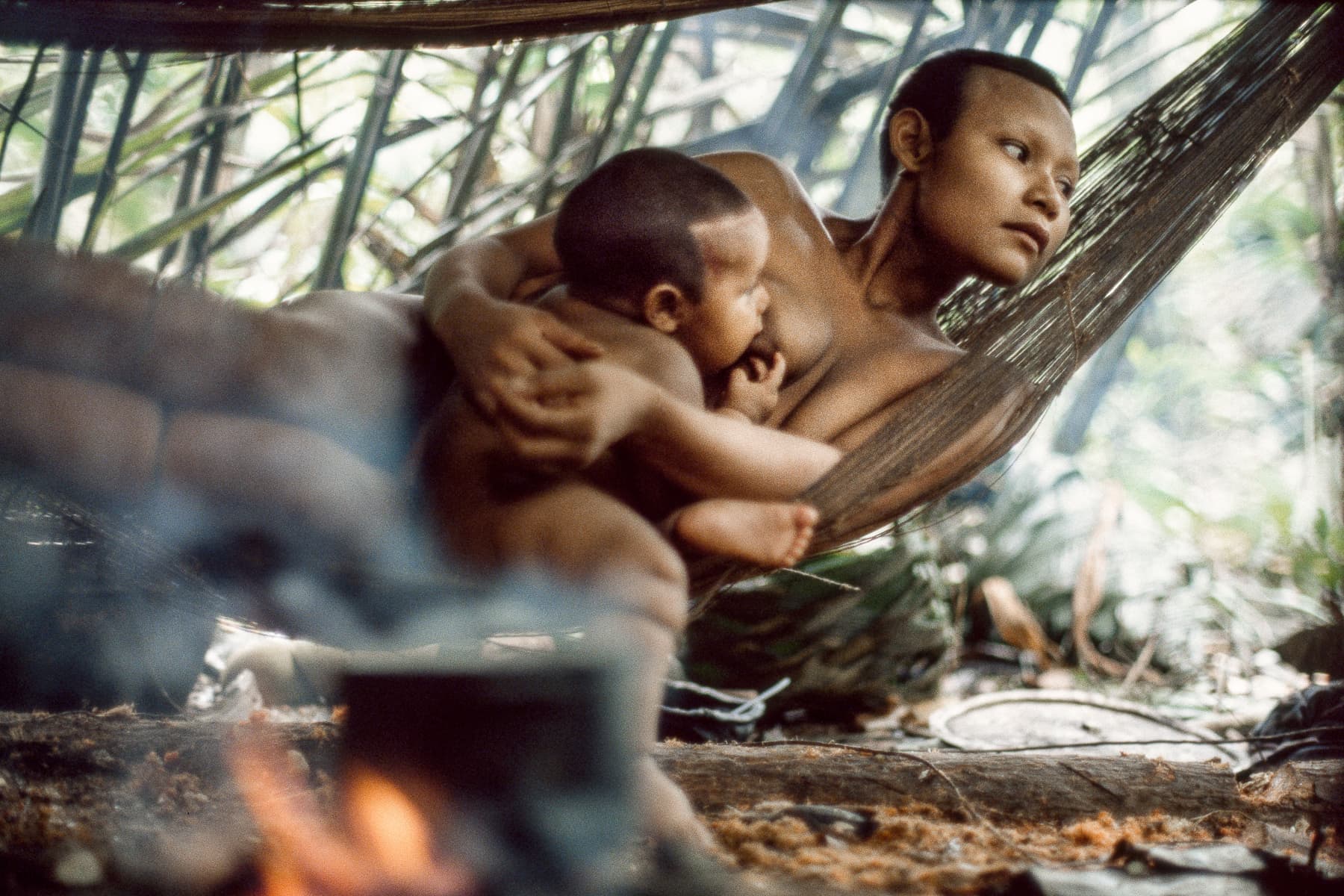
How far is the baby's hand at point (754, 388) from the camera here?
133cm

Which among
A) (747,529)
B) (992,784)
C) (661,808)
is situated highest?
(747,529)

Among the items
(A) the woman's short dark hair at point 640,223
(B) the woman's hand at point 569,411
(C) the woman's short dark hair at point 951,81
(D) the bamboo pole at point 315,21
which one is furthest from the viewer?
(C) the woman's short dark hair at point 951,81

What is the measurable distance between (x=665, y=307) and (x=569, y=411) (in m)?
0.23

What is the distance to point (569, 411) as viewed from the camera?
38.0 inches

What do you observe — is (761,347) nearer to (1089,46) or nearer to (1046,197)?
(1046,197)

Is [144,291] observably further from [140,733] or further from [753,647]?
[753,647]

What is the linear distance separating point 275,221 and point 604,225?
9.01 ft

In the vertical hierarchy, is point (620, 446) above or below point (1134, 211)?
below

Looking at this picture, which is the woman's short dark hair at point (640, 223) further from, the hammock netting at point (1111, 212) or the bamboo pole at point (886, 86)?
the bamboo pole at point (886, 86)

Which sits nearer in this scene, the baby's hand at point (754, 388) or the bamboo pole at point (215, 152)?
the baby's hand at point (754, 388)

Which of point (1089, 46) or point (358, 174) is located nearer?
point (358, 174)

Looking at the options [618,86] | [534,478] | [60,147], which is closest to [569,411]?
[534,478]

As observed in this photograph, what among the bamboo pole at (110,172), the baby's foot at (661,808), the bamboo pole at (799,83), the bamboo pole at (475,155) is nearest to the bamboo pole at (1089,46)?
the bamboo pole at (799,83)

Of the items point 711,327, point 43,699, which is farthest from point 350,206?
point 711,327
